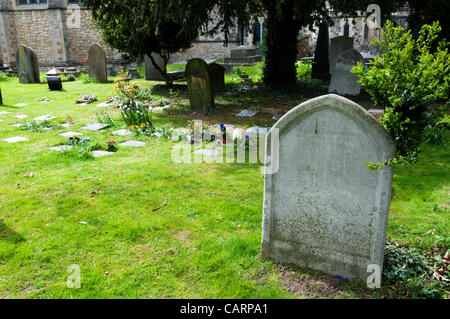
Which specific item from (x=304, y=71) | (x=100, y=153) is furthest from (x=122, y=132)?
(x=304, y=71)

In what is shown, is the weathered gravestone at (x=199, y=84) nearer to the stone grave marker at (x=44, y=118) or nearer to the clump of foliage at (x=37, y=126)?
the clump of foliage at (x=37, y=126)

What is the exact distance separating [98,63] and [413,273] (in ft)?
50.6

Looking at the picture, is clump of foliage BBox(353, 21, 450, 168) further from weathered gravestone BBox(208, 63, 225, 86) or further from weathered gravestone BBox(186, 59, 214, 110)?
weathered gravestone BBox(208, 63, 225, 86)

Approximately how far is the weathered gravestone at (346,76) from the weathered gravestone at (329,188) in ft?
29.1

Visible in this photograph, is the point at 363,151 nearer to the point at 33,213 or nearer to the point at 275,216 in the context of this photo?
the point at 275,216

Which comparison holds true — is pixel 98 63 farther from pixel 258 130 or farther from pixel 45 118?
pixel 258 130

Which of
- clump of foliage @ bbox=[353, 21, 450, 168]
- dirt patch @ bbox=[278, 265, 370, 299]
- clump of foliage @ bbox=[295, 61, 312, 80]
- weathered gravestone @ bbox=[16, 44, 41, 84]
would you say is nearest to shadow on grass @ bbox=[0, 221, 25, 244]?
dirt patch @ bbox=[278, 265, 370, 299]

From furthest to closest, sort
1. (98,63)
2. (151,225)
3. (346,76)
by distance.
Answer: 1. (98,63)
2. (346,76)
3. (151,225)

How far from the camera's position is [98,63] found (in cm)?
1538

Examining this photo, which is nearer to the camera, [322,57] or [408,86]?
[408,86]

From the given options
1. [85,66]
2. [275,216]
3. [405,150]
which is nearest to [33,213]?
[275,216]

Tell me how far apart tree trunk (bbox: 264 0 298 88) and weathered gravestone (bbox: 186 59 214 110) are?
12.7 feet

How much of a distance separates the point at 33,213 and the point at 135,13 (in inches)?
338

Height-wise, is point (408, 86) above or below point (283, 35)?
below
